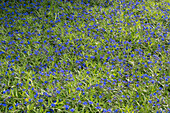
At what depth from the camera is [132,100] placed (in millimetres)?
3736

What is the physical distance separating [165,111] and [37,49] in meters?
2.65

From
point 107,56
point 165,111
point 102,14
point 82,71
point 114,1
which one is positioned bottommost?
point 165,111

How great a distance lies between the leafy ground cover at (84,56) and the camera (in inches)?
143

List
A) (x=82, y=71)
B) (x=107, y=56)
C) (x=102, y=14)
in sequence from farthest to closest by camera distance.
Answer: (x=102, y=14) < (x=107, y=56) < (x=82, y=71)

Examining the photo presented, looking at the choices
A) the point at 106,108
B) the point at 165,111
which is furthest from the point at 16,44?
the point at 165,111

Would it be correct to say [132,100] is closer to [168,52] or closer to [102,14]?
[168,52]

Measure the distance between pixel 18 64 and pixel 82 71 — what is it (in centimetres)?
Result: 120

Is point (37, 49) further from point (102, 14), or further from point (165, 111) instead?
point (165, 111)

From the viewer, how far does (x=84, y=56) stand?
15.0ft

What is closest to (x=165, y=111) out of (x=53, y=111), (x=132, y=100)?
(x=132, y=100)

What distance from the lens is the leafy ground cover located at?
3.64 metres

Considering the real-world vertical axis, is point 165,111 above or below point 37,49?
below

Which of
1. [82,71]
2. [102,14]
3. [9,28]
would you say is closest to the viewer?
[82,71]

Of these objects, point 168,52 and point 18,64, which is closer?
point 18,64
